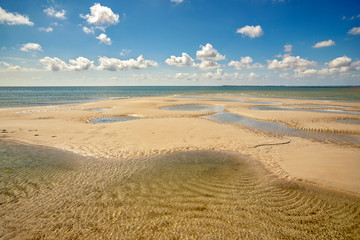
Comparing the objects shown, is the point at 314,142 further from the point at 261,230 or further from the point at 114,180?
the point at 114,180

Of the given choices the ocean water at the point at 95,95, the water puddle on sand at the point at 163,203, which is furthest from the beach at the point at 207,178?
the ocean water at the point at 95,95

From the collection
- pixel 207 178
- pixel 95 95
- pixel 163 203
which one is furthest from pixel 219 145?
pixel 95 95

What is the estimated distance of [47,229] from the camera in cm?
498

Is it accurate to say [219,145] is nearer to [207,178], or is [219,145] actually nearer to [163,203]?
[207,178]

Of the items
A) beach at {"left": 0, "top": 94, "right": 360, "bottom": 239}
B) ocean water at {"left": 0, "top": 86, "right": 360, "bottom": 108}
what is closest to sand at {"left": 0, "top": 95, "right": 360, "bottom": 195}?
beach at {"left": 0, "top": 94, "right": 360, "bottom": 239}

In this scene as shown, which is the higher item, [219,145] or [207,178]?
[219,145]

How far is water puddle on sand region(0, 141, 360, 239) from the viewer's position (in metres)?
4.95

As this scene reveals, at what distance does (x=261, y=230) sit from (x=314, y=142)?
1101 centimetres

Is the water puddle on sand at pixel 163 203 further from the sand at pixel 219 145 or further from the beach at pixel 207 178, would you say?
the sand at pixel 219 145

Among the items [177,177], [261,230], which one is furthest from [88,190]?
[261,230]

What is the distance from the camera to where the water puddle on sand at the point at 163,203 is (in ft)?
16.3

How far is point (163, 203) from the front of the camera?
6113mm

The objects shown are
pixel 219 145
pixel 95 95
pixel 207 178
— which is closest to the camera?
pixel 207 178

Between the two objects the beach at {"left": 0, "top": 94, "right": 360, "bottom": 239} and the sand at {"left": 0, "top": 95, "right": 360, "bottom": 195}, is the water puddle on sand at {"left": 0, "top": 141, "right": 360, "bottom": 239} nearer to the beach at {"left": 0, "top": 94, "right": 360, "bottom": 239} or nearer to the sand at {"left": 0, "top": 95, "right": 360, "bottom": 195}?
the beach at {"left": 0, "top": 94, "right": 360, "bottom": 239}
